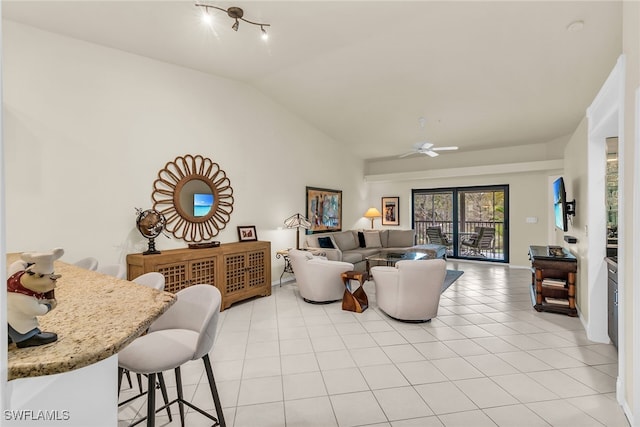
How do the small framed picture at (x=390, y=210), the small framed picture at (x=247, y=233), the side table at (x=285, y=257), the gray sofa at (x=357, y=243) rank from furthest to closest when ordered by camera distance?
the small framed picture at (x=390, y=210) < the gray sofa at (x=357, y=243) < the side table at (x=285, y=257) < the small framed picture at (x=247, y=233)

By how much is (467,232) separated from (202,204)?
665 centimetres

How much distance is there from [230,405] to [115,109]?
11.4ft

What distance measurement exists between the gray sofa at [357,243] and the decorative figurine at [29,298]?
4881 millimetres

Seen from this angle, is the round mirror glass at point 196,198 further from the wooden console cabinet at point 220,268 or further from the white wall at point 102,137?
the wooden console cabinet at point 220,268

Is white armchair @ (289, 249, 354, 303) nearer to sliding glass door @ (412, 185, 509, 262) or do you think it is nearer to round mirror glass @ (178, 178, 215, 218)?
round mirror glass @ (178, 178, 215, 218)

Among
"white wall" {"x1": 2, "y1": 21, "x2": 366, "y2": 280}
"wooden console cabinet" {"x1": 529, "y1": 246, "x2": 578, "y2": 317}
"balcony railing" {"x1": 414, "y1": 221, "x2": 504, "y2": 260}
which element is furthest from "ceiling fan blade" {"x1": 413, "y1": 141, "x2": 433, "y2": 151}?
"balcony railing" {"x1": 414, "y1": 221, "x2": 504, "y2": 260}

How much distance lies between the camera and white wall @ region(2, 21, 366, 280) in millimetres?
2973

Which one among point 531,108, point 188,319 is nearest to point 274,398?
point 188,319

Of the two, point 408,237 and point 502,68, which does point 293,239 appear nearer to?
point 408,237

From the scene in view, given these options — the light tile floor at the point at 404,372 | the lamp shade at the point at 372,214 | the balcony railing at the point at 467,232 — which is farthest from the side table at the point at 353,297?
the balcony railing at the point at 467,232

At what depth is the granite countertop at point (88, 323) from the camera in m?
0.79

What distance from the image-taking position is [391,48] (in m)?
3.59

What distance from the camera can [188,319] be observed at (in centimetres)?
189

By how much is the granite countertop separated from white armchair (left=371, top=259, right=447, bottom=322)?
9.27 feet
